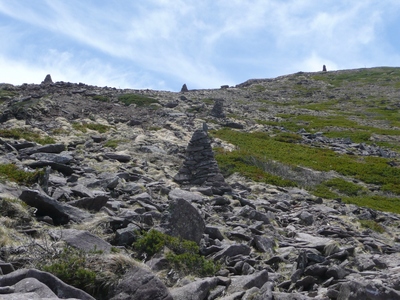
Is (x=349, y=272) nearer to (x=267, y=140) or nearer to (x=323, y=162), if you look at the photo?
(x=323, y=162)

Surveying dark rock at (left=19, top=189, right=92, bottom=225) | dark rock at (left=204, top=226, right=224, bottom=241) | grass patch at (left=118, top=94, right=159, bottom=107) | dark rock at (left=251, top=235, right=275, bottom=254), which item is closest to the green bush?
dark rock at (left=251, top=235, right=275, bottom=254)

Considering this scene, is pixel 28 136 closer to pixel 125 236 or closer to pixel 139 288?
pixel 125 236

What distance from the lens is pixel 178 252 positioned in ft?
35.7

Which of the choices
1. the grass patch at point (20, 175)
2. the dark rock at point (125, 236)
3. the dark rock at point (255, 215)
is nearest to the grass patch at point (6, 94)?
the grass patch at point (20, 175)

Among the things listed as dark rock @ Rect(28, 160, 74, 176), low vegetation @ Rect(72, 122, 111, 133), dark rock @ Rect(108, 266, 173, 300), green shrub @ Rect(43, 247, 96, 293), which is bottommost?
dark rock @ Rect(108, 266, 173, 300)

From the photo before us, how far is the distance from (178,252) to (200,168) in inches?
468

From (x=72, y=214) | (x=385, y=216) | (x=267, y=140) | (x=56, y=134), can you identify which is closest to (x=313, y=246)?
(x=72, y=214)

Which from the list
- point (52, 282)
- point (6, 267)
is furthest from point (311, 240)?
point (6, 267)

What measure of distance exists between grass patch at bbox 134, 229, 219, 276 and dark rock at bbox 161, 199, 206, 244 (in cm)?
60

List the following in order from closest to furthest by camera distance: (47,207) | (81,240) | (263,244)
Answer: (81,240)
(47,207)
(263,244)

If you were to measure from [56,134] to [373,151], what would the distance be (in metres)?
29.9

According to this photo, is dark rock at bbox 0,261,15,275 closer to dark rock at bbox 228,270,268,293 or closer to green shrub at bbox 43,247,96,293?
green shrub at bbox 43,247,96,293

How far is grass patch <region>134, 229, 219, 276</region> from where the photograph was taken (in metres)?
9.85

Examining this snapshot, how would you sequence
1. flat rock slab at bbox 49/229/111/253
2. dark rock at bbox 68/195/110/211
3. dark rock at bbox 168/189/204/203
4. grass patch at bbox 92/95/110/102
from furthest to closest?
grass patch at bbox 92/95/110/102 → dark rock at bbox 168/189/204/203 → dark rock at bbox 68/195/110/211 → flat rock slab at bbox 49/229/111/253
